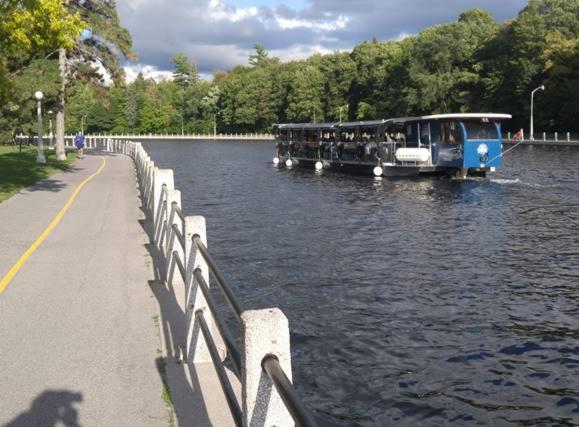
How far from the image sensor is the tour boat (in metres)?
36.4

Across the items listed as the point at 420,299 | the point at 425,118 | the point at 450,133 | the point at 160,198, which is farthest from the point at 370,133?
the point at 160,198

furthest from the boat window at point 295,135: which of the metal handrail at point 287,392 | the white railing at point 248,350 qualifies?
the metal handrail at point 287,392

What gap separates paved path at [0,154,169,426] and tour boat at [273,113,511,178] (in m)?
25.9

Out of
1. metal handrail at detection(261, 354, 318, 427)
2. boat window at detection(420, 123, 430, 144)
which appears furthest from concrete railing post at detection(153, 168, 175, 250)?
boat window at detection(420, 123, 430, 144)

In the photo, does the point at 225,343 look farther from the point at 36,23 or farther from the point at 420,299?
the point at 36,23

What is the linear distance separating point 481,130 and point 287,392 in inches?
1420

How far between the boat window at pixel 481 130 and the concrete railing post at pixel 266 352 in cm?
3485

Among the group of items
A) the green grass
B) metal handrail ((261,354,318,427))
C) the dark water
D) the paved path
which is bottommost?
the dark water

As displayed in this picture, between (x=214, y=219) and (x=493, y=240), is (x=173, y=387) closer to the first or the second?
(x=493, y=240)

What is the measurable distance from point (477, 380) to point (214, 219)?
1503cm

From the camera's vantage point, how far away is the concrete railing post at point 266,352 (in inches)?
138

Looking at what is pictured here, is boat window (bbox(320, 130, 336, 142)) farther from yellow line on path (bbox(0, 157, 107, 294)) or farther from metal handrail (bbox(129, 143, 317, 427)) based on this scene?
metal handrail (bbox(129, 143, 317, 427))

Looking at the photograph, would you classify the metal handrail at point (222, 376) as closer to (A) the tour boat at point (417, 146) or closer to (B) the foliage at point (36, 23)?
(B) the foliage at point (36, 23)

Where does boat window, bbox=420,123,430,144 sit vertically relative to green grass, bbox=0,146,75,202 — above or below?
above
